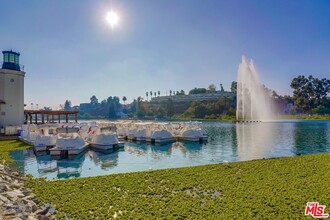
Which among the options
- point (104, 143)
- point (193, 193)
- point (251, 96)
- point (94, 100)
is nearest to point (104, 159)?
point (104, 143)

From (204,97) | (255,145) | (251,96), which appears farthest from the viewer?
(204,97)

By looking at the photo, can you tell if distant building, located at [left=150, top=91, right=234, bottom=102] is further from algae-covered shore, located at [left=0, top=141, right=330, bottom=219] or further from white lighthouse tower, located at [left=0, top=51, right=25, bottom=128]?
algae-covered shore, located at [left=0, top=141, right=330, bottom=219]

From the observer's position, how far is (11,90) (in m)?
27.5

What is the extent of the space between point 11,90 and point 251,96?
46061 millimetres

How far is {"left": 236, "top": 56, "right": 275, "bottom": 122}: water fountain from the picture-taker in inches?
1973

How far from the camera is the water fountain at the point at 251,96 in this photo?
164 feet

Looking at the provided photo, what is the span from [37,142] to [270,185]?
56.9 ft

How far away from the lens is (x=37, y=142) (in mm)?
19672

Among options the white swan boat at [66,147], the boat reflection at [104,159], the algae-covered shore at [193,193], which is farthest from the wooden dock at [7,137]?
the algae-covered shore at [193,193]

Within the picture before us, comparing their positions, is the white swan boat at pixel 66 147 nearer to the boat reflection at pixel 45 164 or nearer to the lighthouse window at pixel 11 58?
the boat reflection at pixel 45 164

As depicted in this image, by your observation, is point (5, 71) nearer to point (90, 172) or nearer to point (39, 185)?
point (90, 172)

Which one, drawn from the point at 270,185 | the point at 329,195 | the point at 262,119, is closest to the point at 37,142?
the point at 270,185

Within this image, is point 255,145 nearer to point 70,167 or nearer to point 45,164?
point 70,167

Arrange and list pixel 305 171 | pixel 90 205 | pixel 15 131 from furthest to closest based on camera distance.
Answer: pixel 15 131 < pixel 305 171 < pixel 90 205
